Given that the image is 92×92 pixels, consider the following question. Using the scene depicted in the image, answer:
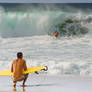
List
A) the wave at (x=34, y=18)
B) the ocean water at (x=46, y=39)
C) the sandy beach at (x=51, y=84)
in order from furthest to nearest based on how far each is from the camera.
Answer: the wave at (x=34, y=18), the ocean water at (x=46, y=39), the sandy beach at (x=51, y=84)

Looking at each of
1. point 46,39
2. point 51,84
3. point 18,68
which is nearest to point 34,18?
point 46,39

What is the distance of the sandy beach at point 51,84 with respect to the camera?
580 cm

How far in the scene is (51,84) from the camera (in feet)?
20.6

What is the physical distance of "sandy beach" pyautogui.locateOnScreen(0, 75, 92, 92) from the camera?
5.80 m

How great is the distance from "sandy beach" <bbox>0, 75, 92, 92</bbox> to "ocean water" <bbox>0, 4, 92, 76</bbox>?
0.93 meters

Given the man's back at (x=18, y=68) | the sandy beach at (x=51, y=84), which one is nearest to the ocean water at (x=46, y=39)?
the sandy beach at (x=51, y=84)

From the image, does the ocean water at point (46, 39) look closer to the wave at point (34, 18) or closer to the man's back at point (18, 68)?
the wave at point (34, 18)

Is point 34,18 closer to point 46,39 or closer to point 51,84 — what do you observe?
point 46,39

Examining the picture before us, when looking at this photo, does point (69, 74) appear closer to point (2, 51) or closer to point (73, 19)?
point (2, 51)

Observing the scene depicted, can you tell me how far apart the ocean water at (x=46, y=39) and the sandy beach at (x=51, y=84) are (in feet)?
3.05

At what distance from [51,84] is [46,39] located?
582 centimetres

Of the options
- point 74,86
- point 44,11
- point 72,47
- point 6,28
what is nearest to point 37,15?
point 44,11

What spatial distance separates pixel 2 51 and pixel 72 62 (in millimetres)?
2651

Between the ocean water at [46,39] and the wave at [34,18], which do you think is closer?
the ocean water at [46,39]
